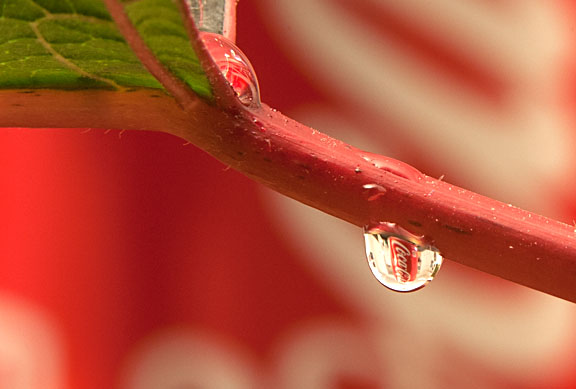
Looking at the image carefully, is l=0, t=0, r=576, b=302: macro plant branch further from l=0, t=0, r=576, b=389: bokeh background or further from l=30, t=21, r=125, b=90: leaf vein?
l=0, t=0, r=576, b=389: bokeh background

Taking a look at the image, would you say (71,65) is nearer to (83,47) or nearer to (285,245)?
(83,47)

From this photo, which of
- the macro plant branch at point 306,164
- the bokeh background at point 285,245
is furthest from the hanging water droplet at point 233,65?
the bokeh background at point 285,245

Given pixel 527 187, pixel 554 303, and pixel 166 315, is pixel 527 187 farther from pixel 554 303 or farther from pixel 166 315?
pixel 166 315

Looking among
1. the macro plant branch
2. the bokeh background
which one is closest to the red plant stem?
the macro plant branch

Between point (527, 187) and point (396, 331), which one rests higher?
A: point (527, 187)

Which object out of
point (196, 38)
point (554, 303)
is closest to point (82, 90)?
point (196, 38)

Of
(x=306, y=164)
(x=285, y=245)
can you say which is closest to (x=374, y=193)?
(x=306, y=164)
